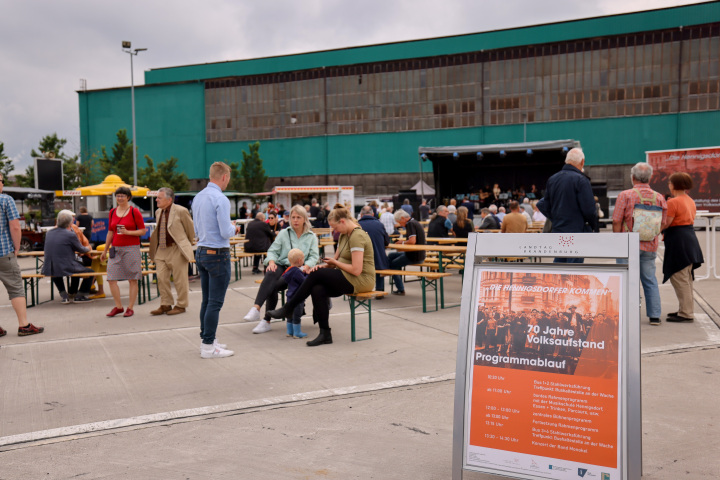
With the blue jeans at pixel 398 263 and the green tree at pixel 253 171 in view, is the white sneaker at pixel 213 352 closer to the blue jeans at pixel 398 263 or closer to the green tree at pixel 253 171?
the blue jeans at pixel 398 263

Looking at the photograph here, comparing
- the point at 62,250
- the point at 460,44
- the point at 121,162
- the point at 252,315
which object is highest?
the point at 460,44

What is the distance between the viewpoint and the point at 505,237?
10.9 ft

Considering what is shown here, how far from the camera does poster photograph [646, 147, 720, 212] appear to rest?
2475 centimetres

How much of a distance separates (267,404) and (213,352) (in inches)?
65.2

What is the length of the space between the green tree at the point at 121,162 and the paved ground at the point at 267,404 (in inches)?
1796

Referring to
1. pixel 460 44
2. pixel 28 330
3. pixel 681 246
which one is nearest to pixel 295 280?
pixel 28 330

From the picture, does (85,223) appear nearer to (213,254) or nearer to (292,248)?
(292,248)

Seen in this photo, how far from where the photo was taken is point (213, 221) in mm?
6152

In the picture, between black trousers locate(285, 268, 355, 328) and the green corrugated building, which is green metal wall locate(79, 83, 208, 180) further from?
black trousers locate(285, 268, 355, 328)

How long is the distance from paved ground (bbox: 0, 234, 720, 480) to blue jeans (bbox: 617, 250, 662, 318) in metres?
0.26

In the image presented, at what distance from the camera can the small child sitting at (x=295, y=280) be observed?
712 centimetres

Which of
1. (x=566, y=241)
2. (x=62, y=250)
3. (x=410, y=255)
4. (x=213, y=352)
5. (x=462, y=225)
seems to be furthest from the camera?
(x=462, y=225)

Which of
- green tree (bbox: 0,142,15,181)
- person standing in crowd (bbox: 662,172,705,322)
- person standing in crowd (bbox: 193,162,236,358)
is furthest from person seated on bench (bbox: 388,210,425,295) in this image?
green tree (bbox: 0,142,15,181)

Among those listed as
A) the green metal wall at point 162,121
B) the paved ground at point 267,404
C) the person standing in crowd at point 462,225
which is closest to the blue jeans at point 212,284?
the paved ground at point 267,404
